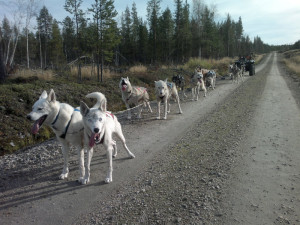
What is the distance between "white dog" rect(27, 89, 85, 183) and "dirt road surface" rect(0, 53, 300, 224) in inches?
22.7

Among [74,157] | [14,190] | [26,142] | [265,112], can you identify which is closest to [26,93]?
[26,142]

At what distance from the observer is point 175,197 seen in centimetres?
349

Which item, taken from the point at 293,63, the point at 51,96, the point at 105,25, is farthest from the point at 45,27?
the point at 293,63

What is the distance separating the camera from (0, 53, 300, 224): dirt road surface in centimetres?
311

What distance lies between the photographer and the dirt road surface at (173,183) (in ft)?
10.2

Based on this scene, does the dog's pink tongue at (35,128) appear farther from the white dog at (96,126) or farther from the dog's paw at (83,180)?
the dog's paw at (83,180)

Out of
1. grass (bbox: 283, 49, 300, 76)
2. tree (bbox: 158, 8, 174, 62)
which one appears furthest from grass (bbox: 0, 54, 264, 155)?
grass (bbox: 283, 49, 300, 76)

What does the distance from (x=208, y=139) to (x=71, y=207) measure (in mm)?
4072

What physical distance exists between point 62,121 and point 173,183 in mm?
2392

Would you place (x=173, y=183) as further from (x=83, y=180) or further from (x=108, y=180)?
(x=83, y=180)

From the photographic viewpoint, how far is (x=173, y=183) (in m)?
3.91

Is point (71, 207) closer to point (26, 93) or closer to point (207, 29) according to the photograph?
point (26, 93)

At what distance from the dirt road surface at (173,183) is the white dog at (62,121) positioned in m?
0.58

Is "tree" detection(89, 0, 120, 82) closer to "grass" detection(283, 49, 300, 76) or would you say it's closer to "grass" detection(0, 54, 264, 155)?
"grass" detection(0, 54, 264, 155)
